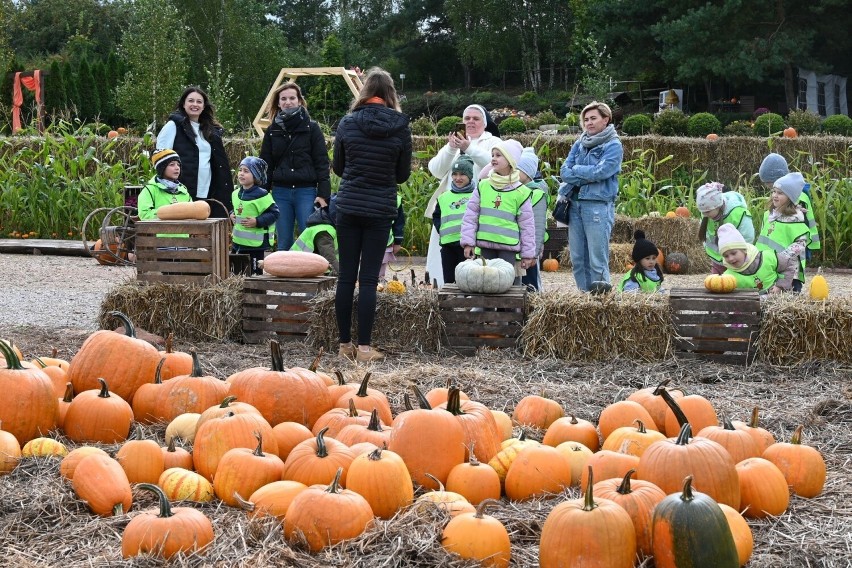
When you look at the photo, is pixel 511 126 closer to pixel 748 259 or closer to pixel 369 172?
pixel 748 259

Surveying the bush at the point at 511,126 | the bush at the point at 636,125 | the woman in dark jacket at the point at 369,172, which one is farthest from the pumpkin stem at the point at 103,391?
the bush at the point at 636,125

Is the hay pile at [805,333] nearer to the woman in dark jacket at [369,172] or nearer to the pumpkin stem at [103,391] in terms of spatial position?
the woman in dark jacket at [369,172]

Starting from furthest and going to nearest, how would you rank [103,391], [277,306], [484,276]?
[277,306]
[484,276]
[103,391]

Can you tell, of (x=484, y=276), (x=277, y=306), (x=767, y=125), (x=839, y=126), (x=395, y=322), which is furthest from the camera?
(x=839, y=126)

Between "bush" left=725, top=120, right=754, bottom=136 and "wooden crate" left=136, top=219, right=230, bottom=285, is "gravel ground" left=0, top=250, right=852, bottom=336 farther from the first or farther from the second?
"bush" left=725, top=120, right=754, bottom=136

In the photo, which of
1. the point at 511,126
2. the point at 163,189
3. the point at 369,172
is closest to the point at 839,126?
the point at 511,126

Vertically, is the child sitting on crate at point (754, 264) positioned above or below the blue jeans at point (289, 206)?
below

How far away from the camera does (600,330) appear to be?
614 centimetres

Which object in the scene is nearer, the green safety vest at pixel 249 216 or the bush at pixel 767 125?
the green safety vest at pixel 249 216

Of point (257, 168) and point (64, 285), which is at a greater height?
point (257, 168)

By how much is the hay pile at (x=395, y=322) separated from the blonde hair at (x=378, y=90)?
1237 millimetres

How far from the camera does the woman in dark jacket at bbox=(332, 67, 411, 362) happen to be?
5750 millimetres

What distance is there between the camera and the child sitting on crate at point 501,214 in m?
6.78

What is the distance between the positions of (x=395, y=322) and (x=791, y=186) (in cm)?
279
